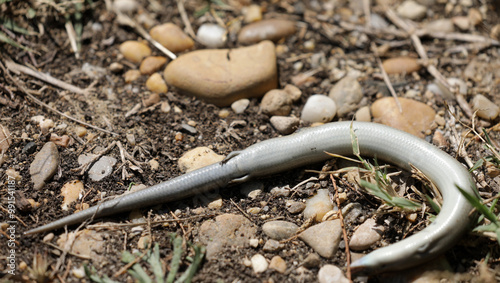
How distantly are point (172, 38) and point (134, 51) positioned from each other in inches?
18.4

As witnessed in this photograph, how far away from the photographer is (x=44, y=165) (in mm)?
3805

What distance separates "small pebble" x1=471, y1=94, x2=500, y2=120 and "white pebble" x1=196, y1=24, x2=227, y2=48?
2.87 meters

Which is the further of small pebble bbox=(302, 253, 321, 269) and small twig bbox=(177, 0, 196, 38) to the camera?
small twig bbox=(177, 0, 196, 38)

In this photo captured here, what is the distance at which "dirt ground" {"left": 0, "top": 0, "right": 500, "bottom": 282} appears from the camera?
3355mm

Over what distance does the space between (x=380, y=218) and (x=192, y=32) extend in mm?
3098

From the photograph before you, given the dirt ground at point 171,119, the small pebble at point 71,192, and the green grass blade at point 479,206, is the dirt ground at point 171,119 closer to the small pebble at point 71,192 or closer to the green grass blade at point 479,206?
the small pebble at point 71,192

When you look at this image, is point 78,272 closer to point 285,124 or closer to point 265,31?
point 285,124

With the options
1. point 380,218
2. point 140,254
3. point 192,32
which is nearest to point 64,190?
point 140,254

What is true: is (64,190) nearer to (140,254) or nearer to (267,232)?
(140,254)

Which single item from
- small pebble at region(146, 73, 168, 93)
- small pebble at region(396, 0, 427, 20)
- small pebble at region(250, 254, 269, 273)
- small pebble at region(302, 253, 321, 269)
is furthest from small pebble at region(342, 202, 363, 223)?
small pebble at region(396, 0, 427, 20)

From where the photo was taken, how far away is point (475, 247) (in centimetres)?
337

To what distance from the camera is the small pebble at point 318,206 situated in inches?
144

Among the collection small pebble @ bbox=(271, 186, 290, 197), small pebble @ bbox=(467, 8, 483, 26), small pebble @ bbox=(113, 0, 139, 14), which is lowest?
small pebble @ bbox=(271, 186, 290, 197)

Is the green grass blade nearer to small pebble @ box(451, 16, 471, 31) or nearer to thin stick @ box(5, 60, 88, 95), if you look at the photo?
small pebble @ box(451, 16, 471, 31)
